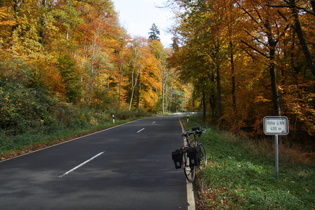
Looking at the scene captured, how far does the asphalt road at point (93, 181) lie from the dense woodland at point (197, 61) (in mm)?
5743

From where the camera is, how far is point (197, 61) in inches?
744

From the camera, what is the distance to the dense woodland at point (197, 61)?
35.2 ft

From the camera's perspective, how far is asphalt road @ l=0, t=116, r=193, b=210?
13.9ft

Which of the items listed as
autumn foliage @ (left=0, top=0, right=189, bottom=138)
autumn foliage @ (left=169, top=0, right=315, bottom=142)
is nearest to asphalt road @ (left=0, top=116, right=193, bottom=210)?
autumn foliage @ (left=0, top=0, right=189, bottom=138)

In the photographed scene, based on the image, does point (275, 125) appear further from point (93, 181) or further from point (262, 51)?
point (262, 51)

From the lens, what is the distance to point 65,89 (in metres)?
19.9

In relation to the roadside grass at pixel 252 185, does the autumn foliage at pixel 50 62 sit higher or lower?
higher

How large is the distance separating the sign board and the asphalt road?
2.32m

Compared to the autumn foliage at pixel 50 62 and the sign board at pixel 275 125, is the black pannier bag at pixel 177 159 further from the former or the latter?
the autumn foliage at pixel 50 62

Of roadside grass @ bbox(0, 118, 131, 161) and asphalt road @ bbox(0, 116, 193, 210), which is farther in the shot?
roadside grass @ bbox(0, 118, 131, 161)

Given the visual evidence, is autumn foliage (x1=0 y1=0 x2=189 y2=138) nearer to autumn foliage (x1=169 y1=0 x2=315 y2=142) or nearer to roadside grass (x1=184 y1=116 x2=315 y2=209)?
autumn foliage (x1=169 y1=0 x2=315 y2=142)

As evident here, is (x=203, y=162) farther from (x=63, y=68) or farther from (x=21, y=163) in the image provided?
(x=63, y=68)

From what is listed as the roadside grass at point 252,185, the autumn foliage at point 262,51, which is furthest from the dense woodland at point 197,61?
the roadside grass at point 252,185

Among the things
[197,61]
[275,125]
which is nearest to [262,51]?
[197,61]
